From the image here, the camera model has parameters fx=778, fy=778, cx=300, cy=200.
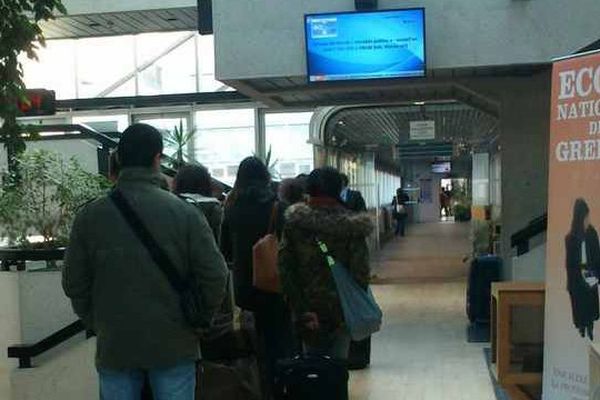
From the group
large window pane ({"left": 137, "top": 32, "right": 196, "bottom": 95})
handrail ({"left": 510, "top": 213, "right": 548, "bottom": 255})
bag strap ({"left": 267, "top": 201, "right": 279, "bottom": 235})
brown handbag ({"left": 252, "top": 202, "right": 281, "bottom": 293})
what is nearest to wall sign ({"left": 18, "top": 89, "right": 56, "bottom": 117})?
bag strap ({"left": 267, "top": 201, "right": 279, "bottom": 235})

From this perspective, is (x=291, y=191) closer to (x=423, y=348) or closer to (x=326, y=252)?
(x=326, y=252)

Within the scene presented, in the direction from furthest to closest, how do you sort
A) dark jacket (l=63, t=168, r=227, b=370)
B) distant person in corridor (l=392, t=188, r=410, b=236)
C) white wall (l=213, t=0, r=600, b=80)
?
1. distant person in corridor (l=392, t=188, r=410, b=236)
2. white wall (l=213, t=0, r=600, b=80)
3. dark jacket (l=63, t=168, r=227, b=370)

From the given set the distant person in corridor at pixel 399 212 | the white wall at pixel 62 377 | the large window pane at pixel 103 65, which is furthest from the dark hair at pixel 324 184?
the distant person in corridor at pixel 399 212

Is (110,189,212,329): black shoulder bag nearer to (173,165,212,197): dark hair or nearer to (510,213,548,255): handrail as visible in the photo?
(173,165,212,197): dark hair

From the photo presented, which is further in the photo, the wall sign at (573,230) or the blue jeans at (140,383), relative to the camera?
the wall sign at (573,230)

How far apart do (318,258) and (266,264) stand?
0.35 metres

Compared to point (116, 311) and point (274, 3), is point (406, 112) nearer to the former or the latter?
point (274, 3)

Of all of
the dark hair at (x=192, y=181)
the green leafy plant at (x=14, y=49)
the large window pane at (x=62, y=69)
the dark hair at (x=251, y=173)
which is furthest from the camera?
the large window pane at (x=62, y=69)

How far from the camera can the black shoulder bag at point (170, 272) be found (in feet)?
8.52

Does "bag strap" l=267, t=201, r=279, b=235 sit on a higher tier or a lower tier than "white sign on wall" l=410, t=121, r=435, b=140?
lower

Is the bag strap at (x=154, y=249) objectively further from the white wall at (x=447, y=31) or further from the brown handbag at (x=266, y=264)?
the white wall at (x=447, y=31)

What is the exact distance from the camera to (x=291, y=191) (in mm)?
4801

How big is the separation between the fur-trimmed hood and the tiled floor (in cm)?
195

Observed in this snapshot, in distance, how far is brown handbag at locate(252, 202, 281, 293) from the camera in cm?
406
